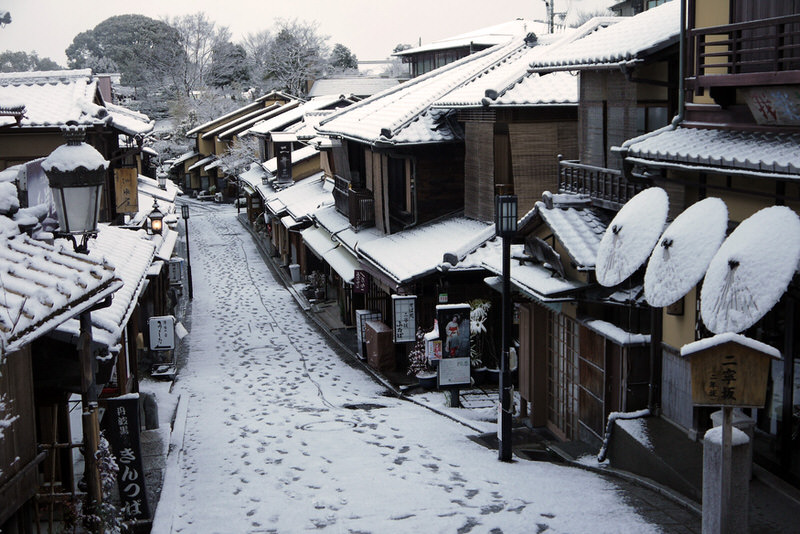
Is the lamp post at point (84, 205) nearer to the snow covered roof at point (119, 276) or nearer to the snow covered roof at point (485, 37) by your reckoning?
the snow covered roof at point (119, 276)

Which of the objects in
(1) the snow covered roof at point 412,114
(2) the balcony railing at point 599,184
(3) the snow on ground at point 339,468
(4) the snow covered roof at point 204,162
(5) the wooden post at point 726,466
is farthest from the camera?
(4) the snow covered roof at point 204,162

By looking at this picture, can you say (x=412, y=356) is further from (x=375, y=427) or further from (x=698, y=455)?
(x=698, y=455)

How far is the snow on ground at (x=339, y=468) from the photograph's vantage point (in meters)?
9.72

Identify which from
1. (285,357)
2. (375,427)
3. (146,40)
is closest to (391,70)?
(146,40)

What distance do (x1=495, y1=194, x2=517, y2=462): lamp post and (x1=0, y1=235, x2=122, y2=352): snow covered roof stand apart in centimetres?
629

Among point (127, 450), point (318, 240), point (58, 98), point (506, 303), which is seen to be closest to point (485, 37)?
point (318, 240)

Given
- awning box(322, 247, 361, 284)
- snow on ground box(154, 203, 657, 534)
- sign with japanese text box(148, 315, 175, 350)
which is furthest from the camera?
awning box(322, 247, 361, 284)

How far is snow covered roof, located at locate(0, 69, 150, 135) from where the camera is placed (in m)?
19.0

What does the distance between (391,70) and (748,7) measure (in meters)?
97.5

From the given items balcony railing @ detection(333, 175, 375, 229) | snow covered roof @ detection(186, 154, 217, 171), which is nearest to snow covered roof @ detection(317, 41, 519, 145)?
balcony railing @ detection(333, 175, 375, 229)

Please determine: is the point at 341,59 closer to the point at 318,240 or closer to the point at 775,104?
the point at 318,240

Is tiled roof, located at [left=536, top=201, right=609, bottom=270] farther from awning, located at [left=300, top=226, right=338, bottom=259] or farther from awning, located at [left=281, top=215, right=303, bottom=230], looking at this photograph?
awning, located at [left=281, top=215, right=303, bottom=230]

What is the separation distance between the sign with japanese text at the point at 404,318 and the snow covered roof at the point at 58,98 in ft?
26.4

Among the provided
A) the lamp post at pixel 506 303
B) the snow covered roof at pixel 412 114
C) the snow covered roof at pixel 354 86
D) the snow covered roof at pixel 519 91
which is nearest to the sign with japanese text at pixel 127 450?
the lamp post at pixel 506 303
